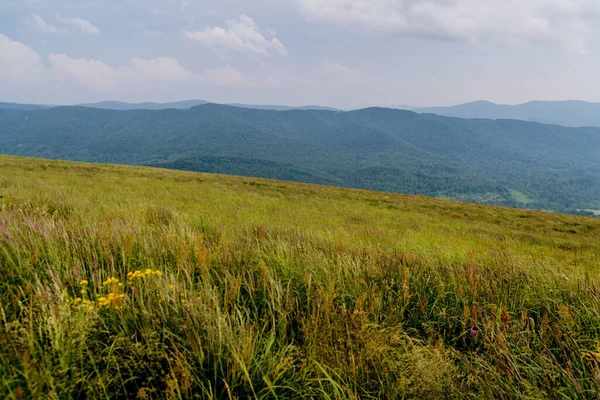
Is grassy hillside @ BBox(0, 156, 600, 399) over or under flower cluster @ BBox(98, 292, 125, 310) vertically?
under

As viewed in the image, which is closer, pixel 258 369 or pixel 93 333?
pixel 258 369

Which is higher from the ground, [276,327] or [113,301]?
[113,301]

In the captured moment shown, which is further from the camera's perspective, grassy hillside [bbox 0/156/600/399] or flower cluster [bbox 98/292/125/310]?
flower cluster [bbox 98/292/125/310]

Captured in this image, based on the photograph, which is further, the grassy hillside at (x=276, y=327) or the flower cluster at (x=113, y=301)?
the flower cluster at (x=113, y=301)

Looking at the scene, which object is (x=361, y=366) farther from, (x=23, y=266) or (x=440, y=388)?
(x=23, y=266)

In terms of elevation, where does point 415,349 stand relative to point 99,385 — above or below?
below

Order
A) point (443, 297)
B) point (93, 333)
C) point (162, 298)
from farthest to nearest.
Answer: point (443, 297) → point (162, 298) → point (93, 333)

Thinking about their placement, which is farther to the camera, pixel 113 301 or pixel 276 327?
pixel 276 327

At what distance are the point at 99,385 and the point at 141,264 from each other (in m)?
2.01

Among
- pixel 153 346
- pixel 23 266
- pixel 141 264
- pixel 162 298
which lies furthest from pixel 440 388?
pixel 23 266

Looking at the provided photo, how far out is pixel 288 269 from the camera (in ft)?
12.4

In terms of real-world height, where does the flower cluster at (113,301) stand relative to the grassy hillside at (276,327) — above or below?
above

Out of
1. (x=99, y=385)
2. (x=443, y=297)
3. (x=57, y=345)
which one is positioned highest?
(x=57, y=345)

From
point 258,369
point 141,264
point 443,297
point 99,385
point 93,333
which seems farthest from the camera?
point 141,264
